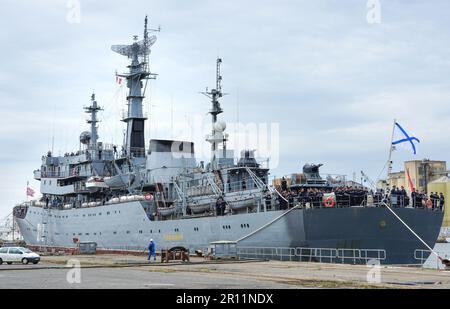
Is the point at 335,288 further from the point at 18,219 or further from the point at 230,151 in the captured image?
the point at 18,219

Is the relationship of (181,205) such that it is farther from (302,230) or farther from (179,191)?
(302,230)

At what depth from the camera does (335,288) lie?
18.4 metres

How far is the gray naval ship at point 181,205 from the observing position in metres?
37.2

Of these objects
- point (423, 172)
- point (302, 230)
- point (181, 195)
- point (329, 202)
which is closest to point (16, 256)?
point (302, 230)

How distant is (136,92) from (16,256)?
29.3 m

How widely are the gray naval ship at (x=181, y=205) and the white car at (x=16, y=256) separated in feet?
42.2

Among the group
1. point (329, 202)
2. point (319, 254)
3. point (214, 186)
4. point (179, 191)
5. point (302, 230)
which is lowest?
point (319, 254)

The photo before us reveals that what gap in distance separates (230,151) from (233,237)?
35.2 ft

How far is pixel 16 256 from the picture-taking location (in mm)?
33688

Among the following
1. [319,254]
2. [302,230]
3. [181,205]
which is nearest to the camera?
[319,254]

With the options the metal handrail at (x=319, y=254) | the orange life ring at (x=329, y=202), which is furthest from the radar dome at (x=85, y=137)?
the orange life ring at (x=329, y=202)

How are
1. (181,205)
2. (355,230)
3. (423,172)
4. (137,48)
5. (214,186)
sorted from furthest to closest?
(423,172) → (137,48) → (181,205) → (214,186) → (355,230)

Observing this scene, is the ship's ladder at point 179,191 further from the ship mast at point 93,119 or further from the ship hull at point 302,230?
A: the ship mast at point 93,119
